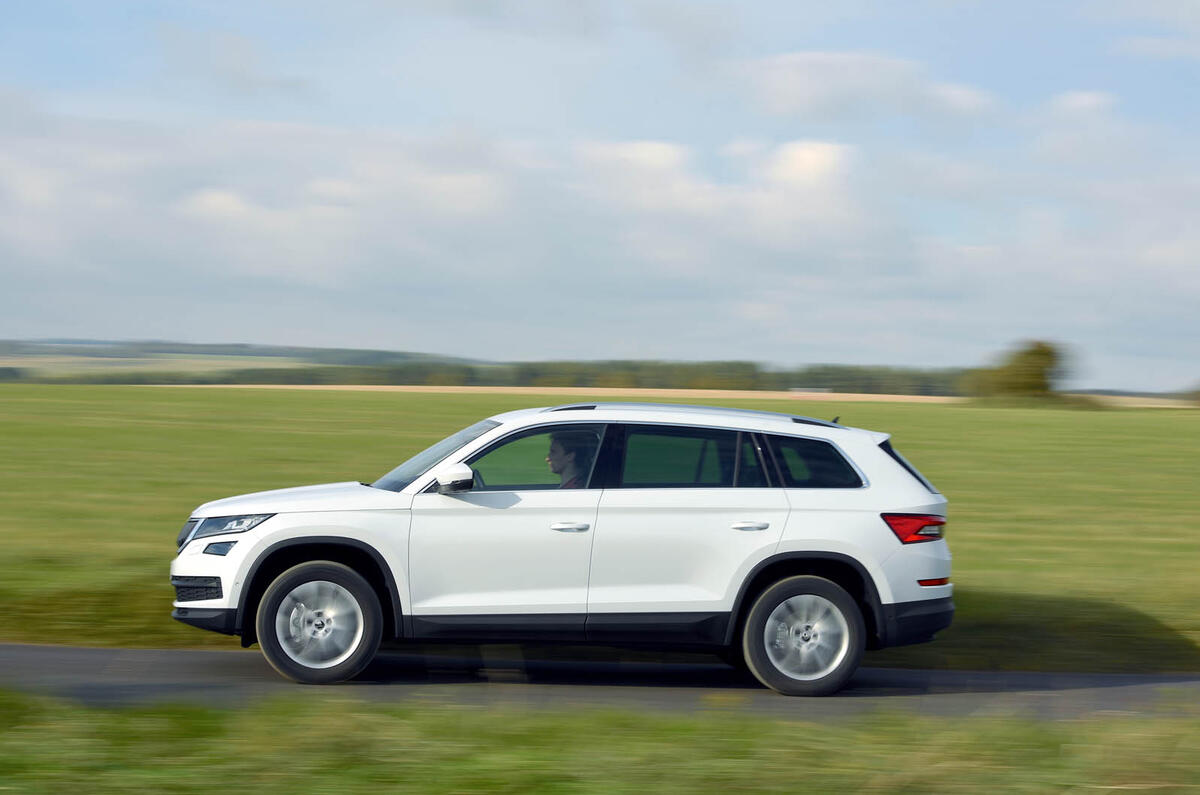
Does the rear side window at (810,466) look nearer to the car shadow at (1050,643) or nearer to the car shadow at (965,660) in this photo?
the car shadow at (965,660)

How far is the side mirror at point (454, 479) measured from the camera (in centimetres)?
766

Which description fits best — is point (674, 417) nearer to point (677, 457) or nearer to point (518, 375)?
point (677, 457)

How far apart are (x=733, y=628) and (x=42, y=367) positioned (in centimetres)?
4400

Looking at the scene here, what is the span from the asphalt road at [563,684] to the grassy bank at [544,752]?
2.83 ft

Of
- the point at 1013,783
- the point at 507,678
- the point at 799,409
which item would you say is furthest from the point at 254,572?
the point at 799,409

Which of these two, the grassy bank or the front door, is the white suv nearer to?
the front door

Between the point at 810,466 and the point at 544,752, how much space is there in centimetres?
306

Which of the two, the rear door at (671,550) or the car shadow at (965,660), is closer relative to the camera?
the rear door at (671,550)

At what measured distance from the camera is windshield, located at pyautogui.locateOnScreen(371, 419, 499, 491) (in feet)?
26.4

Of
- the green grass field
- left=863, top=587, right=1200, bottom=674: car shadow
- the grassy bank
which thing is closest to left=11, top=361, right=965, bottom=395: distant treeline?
the green grass field

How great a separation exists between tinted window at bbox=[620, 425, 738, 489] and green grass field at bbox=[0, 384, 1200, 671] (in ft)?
8.57

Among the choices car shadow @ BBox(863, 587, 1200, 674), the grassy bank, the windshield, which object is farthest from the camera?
car shadow @ BBox(863, 587, 1200, 674)

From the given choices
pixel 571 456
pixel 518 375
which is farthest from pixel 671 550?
pixel 518 375

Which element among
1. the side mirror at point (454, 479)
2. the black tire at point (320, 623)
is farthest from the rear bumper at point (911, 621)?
the black tire at point (320, 623)
